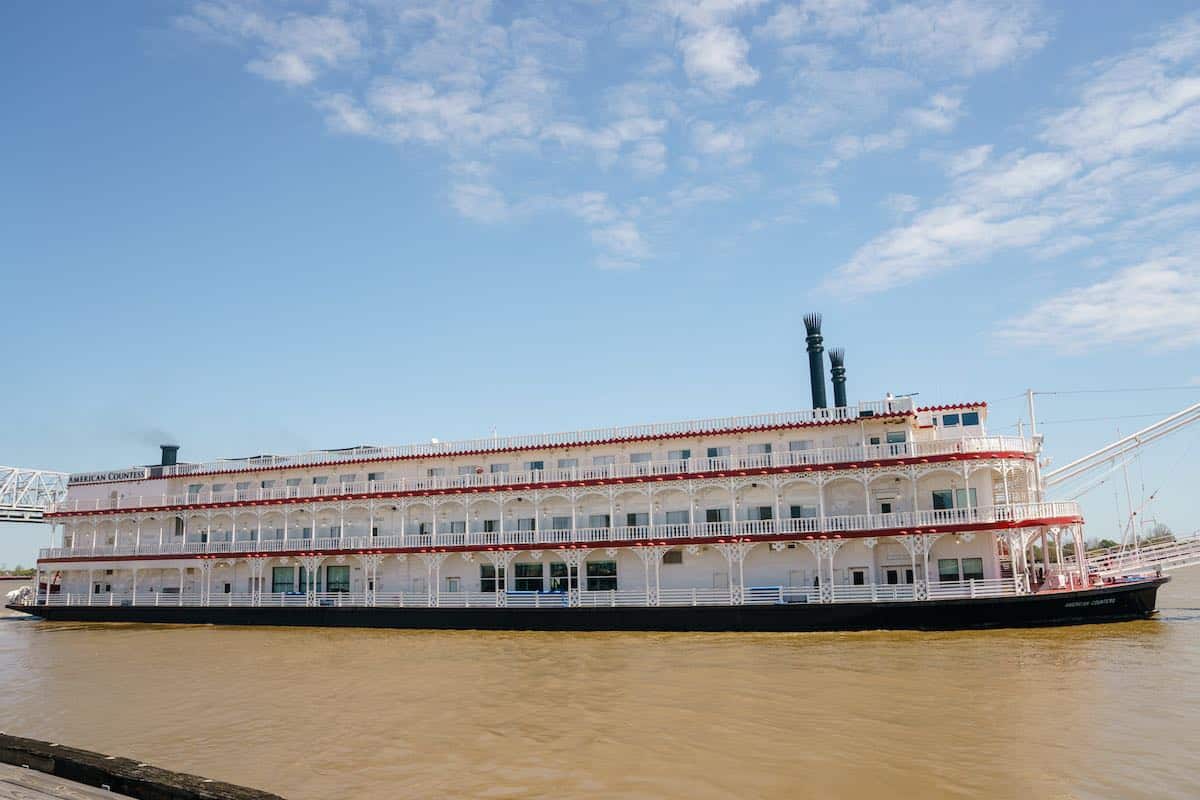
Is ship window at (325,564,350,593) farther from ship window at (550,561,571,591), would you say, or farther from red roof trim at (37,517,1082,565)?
ship window at (550,561,571,591)

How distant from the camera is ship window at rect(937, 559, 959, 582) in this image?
34125 millimetres

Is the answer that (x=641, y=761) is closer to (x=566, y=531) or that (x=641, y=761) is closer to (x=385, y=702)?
(x=385, y=702)

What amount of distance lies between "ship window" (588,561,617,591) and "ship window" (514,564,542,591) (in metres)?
2.76

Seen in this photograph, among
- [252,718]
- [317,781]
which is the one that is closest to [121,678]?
[252,718]

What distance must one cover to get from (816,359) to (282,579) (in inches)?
1213

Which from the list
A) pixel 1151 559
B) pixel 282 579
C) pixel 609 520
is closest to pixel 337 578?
pixel 282 579

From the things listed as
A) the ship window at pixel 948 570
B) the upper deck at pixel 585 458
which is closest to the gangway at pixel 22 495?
the upper deck at pixel 585 458

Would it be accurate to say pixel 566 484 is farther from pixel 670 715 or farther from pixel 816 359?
pixel 670 715

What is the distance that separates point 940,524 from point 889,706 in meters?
16.2

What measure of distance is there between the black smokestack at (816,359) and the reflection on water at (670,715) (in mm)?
13263

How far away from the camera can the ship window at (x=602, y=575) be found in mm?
39906

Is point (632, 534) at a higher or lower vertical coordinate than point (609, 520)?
lower

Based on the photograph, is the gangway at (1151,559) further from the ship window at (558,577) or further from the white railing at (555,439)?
the ship window at (558,577)

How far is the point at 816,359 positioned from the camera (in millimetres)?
42062
